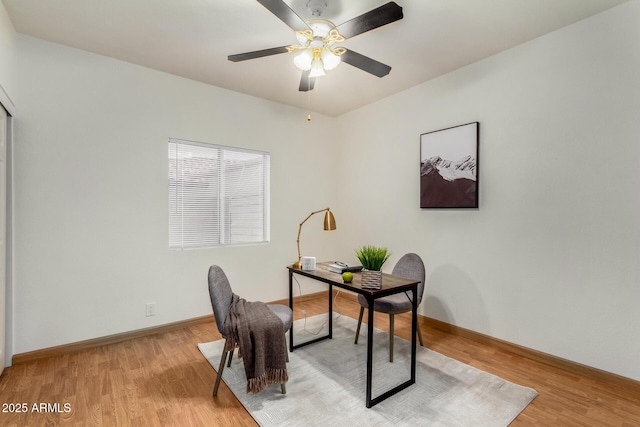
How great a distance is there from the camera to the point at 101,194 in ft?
9.59

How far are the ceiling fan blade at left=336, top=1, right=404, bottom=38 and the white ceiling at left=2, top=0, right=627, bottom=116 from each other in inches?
13.4

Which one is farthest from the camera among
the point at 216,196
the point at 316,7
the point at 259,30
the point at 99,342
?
the point at 216,196

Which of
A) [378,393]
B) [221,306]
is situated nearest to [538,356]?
[378,393]

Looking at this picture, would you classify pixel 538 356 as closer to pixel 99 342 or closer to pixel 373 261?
pixel 373 261

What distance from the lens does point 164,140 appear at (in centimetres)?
328

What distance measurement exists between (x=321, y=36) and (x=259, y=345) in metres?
2.15

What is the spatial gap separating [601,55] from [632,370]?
232 cm

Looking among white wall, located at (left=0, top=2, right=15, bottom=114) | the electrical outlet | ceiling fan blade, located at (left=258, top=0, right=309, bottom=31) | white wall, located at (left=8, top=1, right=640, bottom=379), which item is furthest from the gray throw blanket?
white wall, located at (left=0, top=2, right=15, bottom=114)

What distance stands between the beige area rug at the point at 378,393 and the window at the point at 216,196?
52.1 inches

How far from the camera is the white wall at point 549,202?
224cm

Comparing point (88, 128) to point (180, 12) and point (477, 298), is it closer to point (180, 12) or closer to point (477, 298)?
point (180, 12)

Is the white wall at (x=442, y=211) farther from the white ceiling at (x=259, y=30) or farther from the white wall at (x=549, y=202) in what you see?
the white ceiling at (x=259, y=30)

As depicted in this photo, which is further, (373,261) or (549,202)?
(549,202)

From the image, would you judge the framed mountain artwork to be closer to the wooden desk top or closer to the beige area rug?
the wooden desk top
